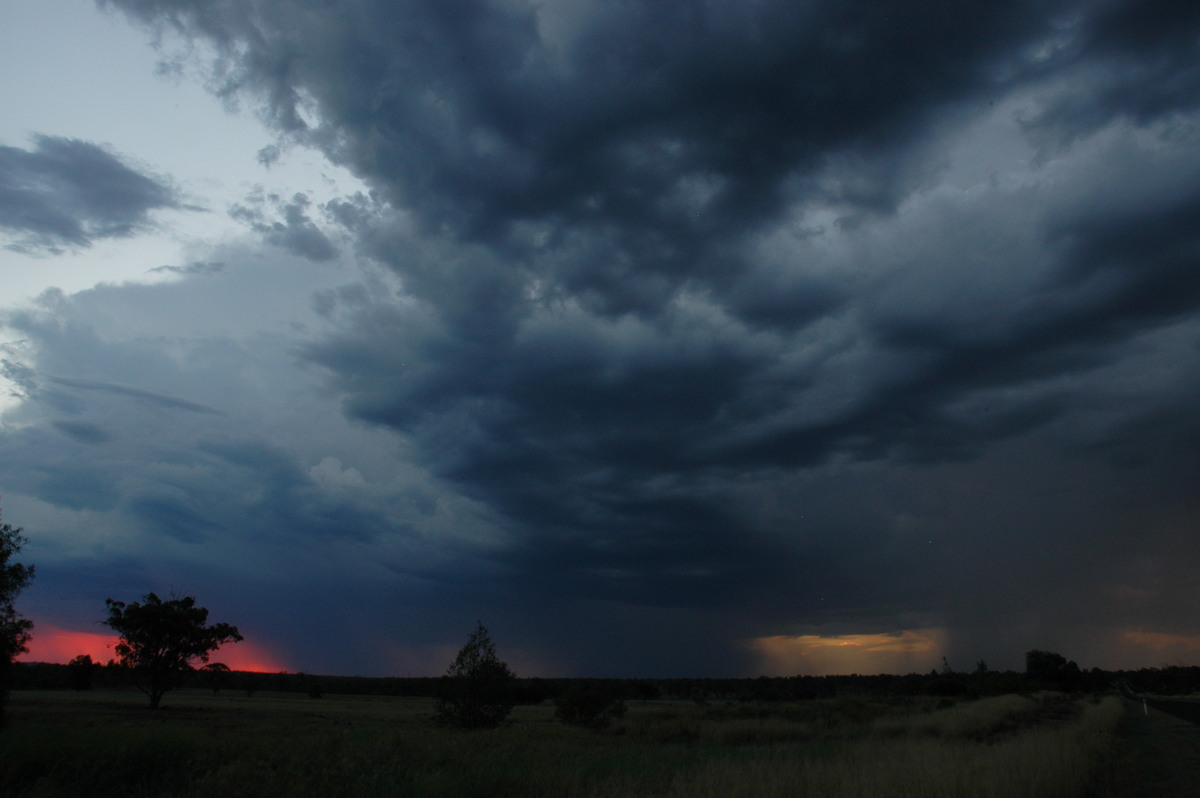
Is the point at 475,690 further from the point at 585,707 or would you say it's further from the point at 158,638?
the point at 158,638

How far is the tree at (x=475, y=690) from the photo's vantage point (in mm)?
33781

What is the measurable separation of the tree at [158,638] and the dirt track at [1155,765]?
6522cm

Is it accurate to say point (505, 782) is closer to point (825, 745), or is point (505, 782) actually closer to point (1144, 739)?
point (825, 745)

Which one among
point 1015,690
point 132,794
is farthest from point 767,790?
point 1015,690

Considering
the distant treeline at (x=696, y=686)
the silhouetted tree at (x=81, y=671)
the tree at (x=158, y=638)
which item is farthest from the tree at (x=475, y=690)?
the silhouetted tree at (x=81, y=671)

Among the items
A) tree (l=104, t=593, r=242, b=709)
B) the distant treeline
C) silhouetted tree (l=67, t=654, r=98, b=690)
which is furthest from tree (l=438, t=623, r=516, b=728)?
silhouetted tree (l=67, t=654, r=98, b=690)

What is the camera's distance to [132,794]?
59.0 feet

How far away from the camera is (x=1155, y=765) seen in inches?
931

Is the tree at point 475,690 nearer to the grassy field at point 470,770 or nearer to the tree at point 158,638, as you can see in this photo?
the grassy field at point 470,770

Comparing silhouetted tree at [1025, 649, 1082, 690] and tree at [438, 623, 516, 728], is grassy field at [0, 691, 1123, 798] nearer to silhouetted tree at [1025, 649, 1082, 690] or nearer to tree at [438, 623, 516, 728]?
tree at [438, 623, 516, 728]

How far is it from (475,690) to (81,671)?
9092 centimetres

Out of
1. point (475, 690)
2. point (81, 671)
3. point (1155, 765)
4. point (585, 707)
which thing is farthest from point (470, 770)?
point (81, 671)

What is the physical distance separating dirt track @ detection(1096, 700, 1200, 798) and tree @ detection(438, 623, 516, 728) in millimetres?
24944

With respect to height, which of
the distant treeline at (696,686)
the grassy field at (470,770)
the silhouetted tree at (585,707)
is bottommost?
the distant treeline at (696,686)
